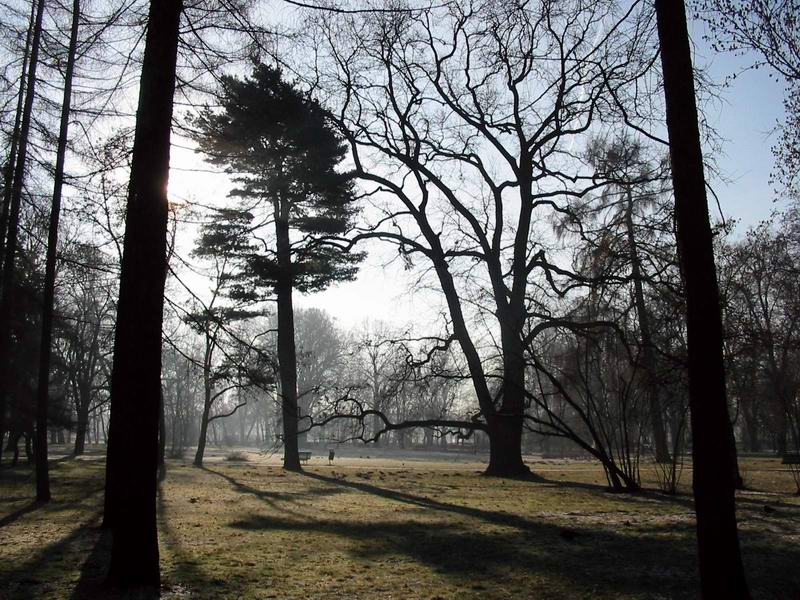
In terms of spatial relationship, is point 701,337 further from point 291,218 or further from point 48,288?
point 291,218

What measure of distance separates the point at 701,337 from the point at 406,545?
443cm

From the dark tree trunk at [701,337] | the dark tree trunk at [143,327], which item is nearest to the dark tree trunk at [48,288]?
the dark tree trunk at [143,327]

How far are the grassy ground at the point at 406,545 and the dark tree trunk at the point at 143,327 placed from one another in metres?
0.42

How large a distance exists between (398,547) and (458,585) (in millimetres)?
2006

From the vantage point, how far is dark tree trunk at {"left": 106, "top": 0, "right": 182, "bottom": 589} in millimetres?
5617

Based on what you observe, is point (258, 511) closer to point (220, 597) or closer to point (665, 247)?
point (220, 597)

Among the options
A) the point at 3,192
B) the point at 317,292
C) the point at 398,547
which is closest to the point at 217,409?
the point at 317,292

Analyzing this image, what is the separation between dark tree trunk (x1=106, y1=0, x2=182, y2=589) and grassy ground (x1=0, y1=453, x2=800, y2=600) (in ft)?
1.38

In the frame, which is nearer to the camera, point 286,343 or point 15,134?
point 15,134

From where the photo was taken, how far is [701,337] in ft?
17.3

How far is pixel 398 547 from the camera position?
7785 millimetres

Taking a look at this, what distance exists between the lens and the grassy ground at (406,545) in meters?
5.77

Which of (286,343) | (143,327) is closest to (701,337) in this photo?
(143,327)

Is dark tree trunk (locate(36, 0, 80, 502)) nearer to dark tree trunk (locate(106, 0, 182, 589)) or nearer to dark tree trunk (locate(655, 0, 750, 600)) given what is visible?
dark tree trunk (locate(106, 0, 182, 589))
